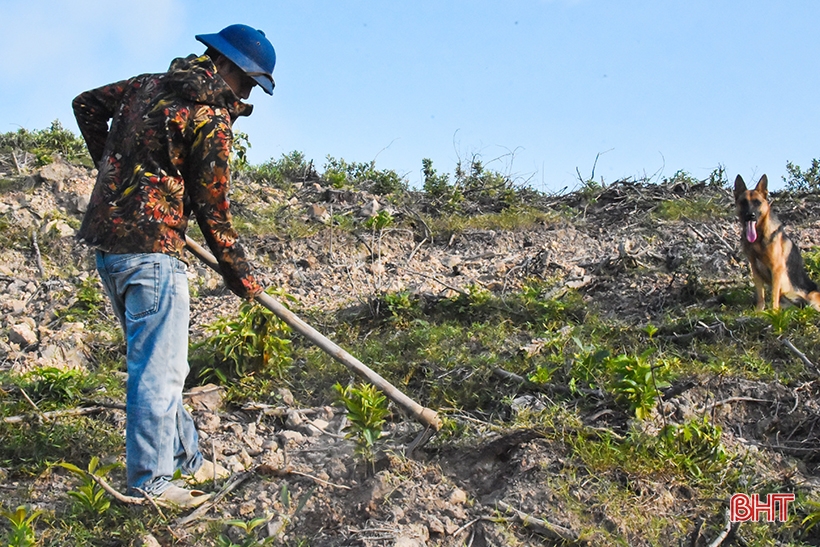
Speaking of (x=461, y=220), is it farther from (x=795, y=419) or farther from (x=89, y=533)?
(x=89, y=533)

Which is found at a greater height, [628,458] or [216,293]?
[216,293]

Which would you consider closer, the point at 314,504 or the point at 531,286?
the point at 314,504

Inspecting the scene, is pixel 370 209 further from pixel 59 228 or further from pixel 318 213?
pixel 59 228

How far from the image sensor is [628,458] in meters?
3.38

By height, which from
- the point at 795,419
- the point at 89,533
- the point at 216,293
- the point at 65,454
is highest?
the point at 216,293

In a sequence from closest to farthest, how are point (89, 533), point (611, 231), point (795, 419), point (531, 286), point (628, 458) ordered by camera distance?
point (89, 533)
point (628, 458)
point (795, 419)
point (531, 286)
point (611, 231)

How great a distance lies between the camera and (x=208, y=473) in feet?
12.1

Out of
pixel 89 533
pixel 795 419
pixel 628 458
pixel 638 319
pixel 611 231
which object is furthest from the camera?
pixel 611 231

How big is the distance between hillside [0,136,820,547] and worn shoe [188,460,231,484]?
95 mm

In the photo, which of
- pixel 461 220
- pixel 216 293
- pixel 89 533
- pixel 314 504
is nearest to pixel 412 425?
pixel 314 504

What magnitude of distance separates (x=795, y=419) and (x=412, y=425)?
200 cm

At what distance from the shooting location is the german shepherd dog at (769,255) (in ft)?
19.5

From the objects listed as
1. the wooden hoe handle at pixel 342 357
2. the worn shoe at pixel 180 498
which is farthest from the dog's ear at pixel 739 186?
the worn shoe at pixel 180 498

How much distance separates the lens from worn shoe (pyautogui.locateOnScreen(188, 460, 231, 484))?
3.56 m
